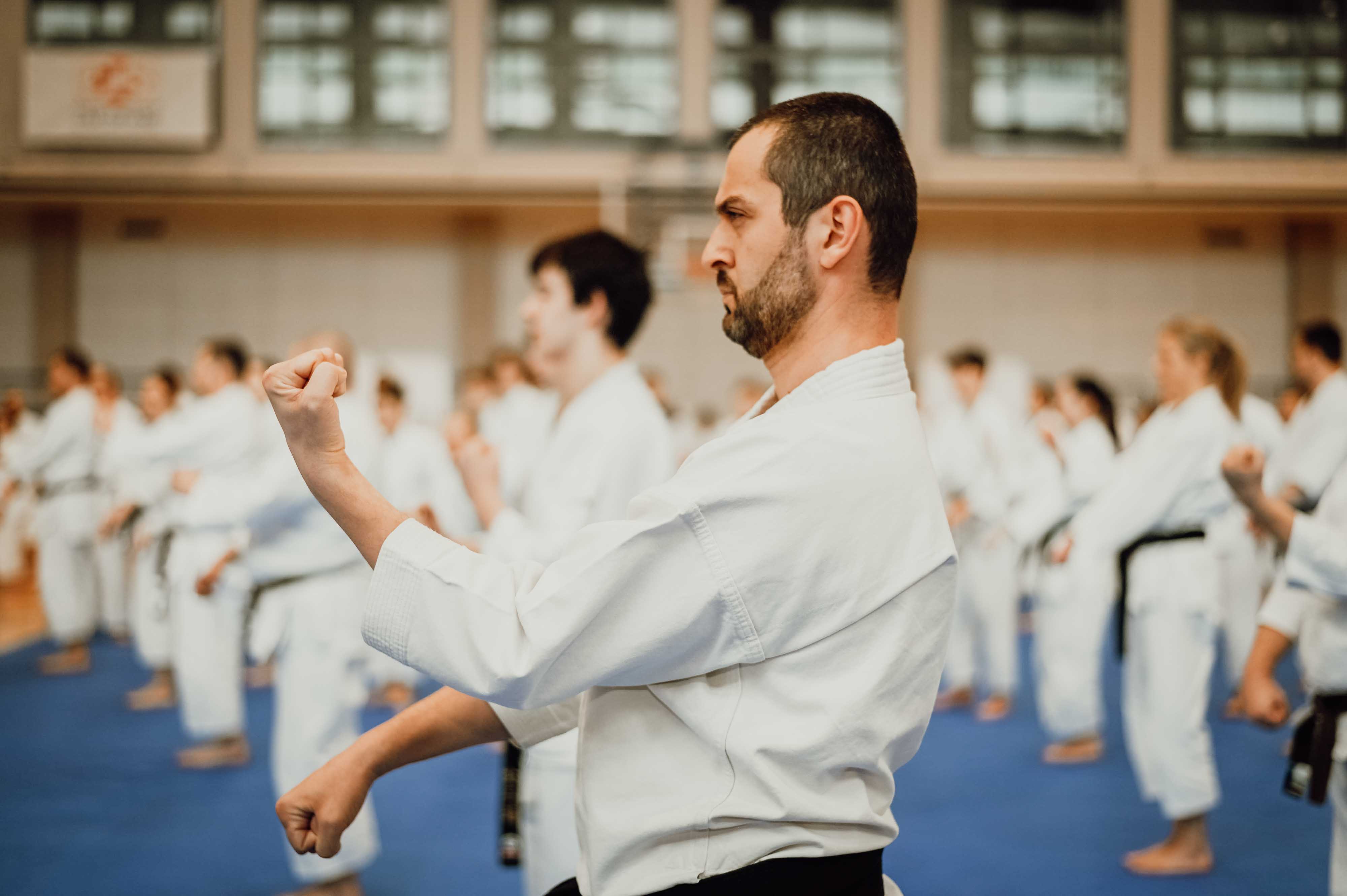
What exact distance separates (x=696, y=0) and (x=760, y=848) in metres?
13.0

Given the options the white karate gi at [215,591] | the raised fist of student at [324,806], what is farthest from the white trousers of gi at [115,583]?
the raised fist of student at [324,806]

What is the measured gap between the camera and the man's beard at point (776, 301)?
1194 millimetres

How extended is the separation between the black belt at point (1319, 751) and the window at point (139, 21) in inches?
533

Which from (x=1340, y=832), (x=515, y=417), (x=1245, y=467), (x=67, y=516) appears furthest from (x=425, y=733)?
(x=67, y=516)

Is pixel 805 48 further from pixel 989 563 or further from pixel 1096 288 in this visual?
pixel 989 563

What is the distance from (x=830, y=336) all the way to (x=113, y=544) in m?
7.99

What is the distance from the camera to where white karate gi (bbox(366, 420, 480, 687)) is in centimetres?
617

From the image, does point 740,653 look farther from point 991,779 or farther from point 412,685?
point 412,685

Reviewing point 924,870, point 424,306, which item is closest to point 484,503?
point 924,870

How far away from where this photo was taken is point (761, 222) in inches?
47.2

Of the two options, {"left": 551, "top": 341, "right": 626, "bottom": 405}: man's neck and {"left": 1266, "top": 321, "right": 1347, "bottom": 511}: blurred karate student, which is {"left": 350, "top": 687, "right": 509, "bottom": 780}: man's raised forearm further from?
{"left": 1266, "top": 321, "right": 1347, "bottom": 511}: blurred karate student

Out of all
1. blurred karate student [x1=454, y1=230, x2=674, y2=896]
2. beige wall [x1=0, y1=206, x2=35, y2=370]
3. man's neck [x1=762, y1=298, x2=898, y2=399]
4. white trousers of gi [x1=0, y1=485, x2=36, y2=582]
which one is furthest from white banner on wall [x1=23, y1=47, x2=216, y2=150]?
man's neck [x1=762, y1=298, x2=898, y2=399]

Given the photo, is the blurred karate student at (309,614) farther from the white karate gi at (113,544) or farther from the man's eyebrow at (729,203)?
the white karate gi at (113,544)

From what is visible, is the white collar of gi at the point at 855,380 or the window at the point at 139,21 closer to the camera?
the white collar of gi at the point at 855,380
